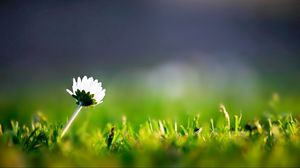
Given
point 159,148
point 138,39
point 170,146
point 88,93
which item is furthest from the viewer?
point 138,39

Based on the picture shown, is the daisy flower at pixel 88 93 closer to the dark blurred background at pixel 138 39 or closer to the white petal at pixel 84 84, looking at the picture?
the white petal at pixel 84 84

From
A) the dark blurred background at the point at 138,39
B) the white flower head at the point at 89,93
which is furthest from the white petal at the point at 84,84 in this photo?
the dark blurred background at the point at 138,39

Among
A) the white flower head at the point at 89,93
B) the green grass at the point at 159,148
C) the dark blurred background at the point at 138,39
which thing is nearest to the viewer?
the green grass at the point at 159,148

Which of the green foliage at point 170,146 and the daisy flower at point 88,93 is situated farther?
the daisy flower at point 88,93

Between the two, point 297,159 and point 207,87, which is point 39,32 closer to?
point 207,87

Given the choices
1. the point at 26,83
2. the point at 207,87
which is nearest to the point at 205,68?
the point at 207,87

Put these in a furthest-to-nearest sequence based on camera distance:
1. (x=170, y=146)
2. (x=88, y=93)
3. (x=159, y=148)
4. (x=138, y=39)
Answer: (x=138, y=39)
(x=88, y=93)
(x=170, y=146)
(x=159, y=148)

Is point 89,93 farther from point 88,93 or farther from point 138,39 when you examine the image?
point 138,39

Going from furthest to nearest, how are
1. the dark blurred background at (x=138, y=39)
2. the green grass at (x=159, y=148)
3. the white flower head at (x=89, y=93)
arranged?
the dark blurred background at (x=138, y=39) < the white flower head at (x=89, y=93) < the green grass at (x=159, y=148)

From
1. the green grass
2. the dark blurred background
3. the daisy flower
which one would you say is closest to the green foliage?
the green grass

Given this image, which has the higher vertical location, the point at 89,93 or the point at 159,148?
the point at 89,93

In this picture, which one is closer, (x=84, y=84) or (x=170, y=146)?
(x=170, y=146)

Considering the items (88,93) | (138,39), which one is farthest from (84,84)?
(138,39)
